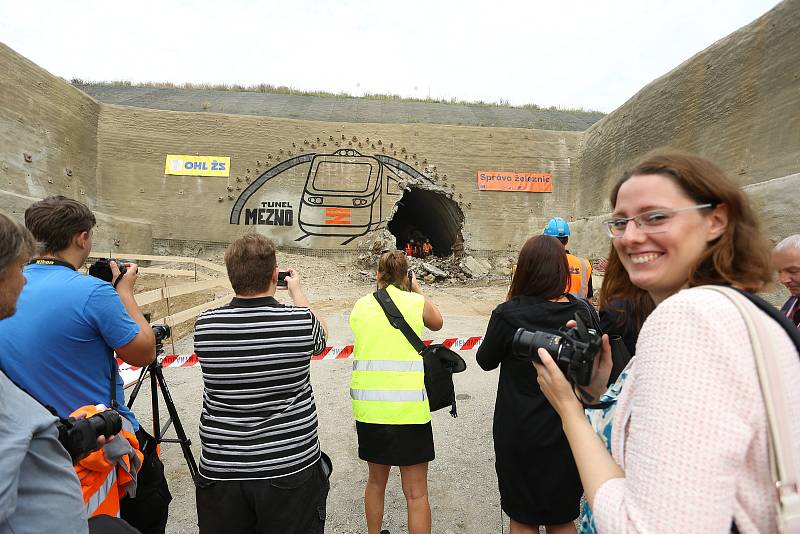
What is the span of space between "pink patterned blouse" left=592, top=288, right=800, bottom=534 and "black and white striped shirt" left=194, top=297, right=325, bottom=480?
1.57 meters

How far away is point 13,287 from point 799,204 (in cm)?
854

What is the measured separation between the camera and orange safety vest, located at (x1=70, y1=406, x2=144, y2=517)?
153cm

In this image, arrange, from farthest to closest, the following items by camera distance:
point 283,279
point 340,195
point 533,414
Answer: point 340,195 → point 283,279 → point 533,414

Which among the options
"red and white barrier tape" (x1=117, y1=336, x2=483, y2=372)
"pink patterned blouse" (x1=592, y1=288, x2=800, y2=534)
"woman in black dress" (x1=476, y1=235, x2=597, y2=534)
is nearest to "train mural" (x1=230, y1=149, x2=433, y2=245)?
"red and white barrier tape" (x1=117, y1=336, x2=483, y2=372)

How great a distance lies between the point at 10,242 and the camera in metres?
1.24

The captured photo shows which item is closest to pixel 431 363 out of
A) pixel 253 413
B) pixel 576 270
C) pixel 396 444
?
pixel 396 444

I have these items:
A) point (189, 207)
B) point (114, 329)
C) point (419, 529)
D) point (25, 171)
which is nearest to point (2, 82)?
point (25, 171)

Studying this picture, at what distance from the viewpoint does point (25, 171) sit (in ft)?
44.6

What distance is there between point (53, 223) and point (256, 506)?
173cm

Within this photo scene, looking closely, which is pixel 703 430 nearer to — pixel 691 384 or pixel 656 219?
pixel 691 384

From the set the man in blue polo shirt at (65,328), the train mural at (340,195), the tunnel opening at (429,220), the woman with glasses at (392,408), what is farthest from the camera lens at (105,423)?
the tunnel opening at (429,220)

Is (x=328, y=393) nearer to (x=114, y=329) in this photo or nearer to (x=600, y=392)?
(x=114, y=329)

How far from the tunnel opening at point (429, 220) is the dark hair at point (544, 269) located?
16.4m

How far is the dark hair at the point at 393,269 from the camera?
279 cm
